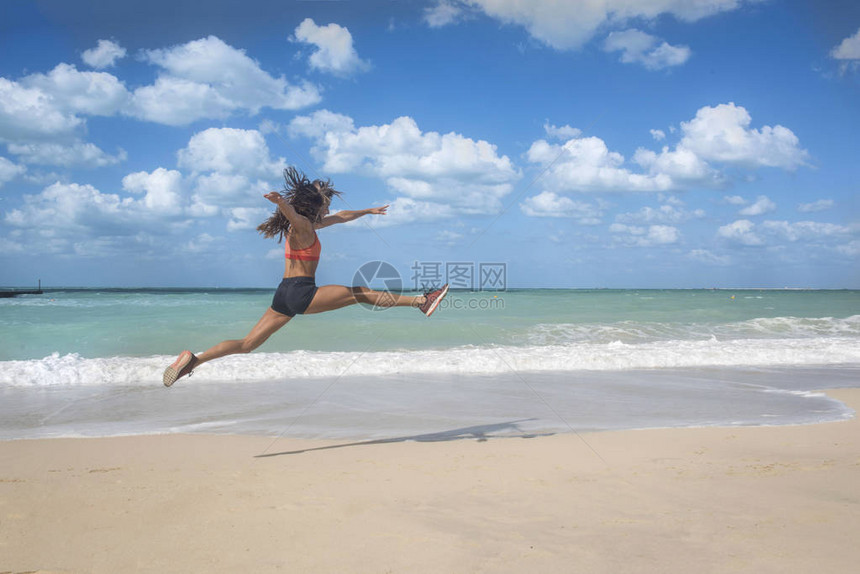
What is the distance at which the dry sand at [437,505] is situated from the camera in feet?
11.3

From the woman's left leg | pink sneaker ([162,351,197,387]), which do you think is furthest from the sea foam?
the woman's left leg

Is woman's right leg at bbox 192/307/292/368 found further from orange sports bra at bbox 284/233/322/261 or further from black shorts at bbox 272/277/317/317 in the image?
orange sports bra at bbox 284/233/322/261

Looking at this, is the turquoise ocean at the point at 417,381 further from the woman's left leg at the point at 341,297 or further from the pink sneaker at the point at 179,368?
the woman's left leg at the point at 341,297

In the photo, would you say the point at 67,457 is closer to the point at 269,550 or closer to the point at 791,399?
the point at 269,550

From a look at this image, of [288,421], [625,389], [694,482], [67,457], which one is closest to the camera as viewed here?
[694,482]

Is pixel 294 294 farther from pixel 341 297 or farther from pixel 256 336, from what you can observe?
pixel 256 336

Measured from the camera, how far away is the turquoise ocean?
7.39 meters

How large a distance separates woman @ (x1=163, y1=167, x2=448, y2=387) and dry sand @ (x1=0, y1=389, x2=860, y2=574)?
3.77ft

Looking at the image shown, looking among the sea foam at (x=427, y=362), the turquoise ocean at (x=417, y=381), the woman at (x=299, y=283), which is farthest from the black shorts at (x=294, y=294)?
the sea foam at (x=427, y=362)

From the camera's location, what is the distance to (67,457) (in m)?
5.71

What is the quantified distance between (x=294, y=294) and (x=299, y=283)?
0.12 m

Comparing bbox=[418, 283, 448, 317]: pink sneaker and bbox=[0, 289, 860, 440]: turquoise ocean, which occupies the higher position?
bbox=[418, 283, 448, 317]: pink sneaker

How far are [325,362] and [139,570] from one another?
8740 mm

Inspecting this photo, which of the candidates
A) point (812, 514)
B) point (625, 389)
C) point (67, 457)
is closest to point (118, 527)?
point (67, 457)
